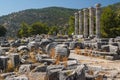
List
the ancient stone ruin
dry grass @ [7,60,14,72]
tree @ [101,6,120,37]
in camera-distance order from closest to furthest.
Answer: the ancient stone ruin, dry grass @ [7,60,14,72], tree @ [101,6,120,37]

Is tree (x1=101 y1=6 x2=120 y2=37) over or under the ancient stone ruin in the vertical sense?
over

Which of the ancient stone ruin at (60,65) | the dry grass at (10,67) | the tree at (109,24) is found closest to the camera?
the ancient stone ruin at (60,65)

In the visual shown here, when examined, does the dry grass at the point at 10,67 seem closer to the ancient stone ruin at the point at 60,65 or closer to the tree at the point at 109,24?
the ancient stone ruin at the point at 60,65

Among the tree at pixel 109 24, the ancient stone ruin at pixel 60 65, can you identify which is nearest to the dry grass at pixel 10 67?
the ancient stone ruin at pixel 60 65

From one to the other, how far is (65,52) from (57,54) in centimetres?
44

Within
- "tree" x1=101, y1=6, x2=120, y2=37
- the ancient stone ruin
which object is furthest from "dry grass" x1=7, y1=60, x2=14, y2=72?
"tree" x1=101, y1=6, x2=120, y2=37

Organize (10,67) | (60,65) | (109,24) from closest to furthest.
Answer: (60,65), (10,67), (109,24)

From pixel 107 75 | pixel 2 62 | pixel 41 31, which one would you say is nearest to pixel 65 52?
pixel 2 62

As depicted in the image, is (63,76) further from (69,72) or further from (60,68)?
(60,68)

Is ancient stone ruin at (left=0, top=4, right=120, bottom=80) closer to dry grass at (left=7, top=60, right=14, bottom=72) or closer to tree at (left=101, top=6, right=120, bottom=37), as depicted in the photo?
dry grass at (left=7, top=60, right=14, bottom=72)

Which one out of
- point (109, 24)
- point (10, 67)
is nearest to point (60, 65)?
point (10, 67)

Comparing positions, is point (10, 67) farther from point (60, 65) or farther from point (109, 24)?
point (109, 24)

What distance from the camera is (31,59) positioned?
1484 centimetres

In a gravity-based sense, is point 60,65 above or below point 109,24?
below
